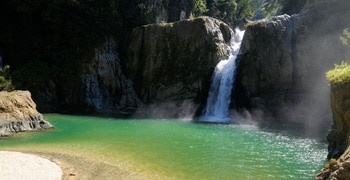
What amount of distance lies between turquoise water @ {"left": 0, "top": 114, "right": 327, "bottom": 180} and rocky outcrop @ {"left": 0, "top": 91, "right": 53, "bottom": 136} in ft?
Result: 4.77

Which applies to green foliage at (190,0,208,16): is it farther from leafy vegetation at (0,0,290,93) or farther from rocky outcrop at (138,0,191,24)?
leafy vegetation at (0,0,290,93)

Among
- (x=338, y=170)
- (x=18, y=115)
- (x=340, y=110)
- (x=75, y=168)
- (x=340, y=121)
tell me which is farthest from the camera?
(x=18, y=115)

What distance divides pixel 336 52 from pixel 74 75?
3105cm

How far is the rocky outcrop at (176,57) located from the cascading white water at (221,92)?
45.6 inches

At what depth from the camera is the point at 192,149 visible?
18766mm

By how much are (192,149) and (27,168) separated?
9.07 meters

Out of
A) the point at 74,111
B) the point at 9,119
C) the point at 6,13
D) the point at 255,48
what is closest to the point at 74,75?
the point at 74,111

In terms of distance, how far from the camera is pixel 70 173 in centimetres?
1324

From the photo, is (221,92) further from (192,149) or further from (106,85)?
(192,149)

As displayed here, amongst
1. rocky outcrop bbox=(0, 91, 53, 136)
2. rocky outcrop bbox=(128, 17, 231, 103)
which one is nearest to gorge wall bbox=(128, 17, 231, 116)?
rocky outcrop bbox=(128, 17, 231, 103)

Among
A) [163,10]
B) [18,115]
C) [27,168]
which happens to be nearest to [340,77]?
[27,168]

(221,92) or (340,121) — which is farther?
(221,92)

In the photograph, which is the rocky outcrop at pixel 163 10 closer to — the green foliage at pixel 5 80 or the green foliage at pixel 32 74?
the green foliage at pixel 32 74

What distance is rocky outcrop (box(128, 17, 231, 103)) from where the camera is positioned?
40.4 meters
